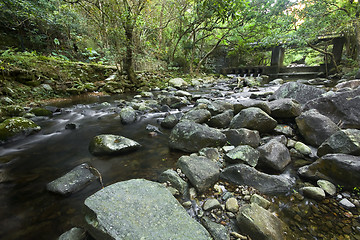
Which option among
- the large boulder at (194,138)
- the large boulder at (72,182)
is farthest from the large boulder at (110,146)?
the large boulder at (194,138)

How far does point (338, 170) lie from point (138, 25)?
832cm

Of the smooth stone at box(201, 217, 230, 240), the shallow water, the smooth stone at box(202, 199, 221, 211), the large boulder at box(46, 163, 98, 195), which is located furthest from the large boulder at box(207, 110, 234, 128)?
the large boulder at box(46, 163, 98, 195)

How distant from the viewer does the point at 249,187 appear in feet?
6.48

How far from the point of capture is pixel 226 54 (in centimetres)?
2122

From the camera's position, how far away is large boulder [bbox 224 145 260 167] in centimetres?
227

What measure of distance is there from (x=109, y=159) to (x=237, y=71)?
20.7 metres

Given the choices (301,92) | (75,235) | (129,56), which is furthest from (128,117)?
(129,56)

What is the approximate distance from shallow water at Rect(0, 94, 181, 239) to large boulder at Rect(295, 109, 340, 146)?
2390 mm

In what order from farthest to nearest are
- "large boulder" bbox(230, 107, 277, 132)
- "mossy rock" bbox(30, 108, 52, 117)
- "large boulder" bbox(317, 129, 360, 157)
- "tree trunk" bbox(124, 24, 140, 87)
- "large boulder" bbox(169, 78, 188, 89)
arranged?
"large boulder" bbox(169, 78, 188, 89) < "tree trunk" bbox(124, 24, 140, 87) < "mossy rock" bbox(30, 108, 52, 117) < "large boulder" bbox(230, 107, 277, 132) < "large boulder" bbox(317, 129, 360, 157)

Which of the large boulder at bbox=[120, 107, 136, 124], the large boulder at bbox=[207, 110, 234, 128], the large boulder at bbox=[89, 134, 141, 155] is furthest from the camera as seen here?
the large boulder at bbox=[120, 107, 136, 124]

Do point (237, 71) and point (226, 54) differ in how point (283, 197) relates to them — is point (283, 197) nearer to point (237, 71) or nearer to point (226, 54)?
point (237, 71)

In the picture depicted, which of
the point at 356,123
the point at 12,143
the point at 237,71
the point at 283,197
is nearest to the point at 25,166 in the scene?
the point at 12,143

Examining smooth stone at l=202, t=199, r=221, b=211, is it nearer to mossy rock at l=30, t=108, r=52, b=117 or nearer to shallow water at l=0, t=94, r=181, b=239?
shallow water at l=0, t=94, r=181, b=239

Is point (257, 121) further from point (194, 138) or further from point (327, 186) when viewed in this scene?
point (327, 186)
